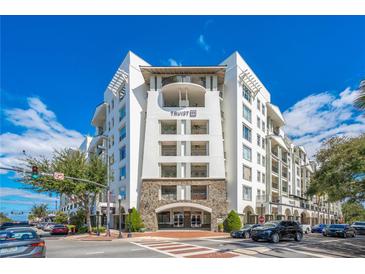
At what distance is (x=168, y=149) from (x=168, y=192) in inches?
205

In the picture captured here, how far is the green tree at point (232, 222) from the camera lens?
38.8 meters

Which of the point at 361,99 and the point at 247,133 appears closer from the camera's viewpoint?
the point at 361,99

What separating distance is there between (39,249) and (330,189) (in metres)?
22.2

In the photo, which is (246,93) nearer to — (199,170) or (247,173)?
(247,173)

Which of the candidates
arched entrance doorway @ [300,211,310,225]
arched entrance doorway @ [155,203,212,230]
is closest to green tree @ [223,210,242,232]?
arched entrance doorway @ [155,203,212,230]

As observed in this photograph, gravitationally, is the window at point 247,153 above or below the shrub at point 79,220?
above

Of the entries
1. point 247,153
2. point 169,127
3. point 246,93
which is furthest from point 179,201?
point 246,93

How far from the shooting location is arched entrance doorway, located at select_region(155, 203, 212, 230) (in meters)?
→ 42.5

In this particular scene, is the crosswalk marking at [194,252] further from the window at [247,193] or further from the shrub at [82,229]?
the window at [247,193]

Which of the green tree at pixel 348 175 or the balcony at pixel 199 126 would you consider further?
the balcony at pixel 199 126

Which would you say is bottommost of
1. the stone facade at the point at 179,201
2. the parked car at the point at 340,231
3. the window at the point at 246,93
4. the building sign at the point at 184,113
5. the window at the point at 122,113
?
the parked car at the point at 340,231

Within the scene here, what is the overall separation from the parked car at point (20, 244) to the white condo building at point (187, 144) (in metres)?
27.4

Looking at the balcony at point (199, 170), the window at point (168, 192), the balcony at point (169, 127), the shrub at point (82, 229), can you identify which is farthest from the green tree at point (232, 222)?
the shrub at point (82, 229)

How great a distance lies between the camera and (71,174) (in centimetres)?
3544
